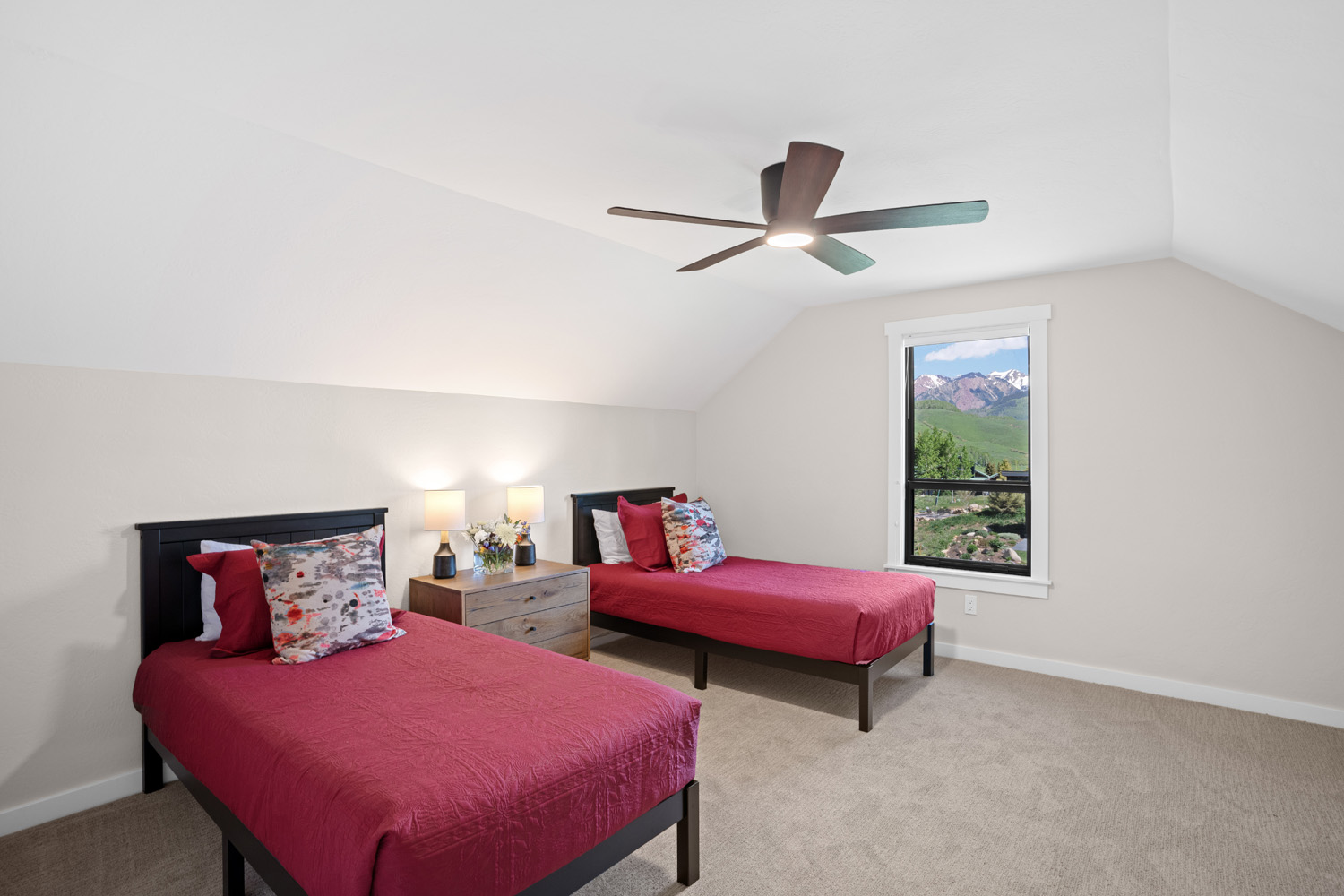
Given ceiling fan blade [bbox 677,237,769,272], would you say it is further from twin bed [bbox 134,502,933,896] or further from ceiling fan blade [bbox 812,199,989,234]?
twin bed [bbox 134,502,933,896]

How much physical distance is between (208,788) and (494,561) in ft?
5.93

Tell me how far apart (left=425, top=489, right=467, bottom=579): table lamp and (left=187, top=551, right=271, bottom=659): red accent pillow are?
3.40 ft

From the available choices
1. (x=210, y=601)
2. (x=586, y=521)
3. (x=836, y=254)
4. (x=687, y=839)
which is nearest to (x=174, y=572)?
(x=210, y=601)

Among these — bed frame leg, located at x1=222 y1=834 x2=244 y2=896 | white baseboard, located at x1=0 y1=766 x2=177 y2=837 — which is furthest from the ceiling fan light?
white baseboard, located at x1=0 y1=766 x2=177 y2=837

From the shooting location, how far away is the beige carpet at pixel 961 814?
2211 mm

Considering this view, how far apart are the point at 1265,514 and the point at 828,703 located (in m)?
2.44

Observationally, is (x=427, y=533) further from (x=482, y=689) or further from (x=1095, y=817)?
(x=1095, y=817)

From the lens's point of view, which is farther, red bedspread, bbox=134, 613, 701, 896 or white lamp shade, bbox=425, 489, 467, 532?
white lamp shade, bbox=425, 489, 467, 532

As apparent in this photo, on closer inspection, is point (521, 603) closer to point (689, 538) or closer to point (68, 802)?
point (689, 538)

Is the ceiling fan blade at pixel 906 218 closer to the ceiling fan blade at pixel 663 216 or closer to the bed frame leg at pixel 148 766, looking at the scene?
the ceiling fan blade at pixel 663 216

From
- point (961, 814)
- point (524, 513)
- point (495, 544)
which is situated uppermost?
point (524, 513)

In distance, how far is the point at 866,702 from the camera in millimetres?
3314

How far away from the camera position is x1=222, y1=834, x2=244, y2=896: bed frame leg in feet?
6.60

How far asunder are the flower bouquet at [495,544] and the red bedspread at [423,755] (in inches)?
45.4
